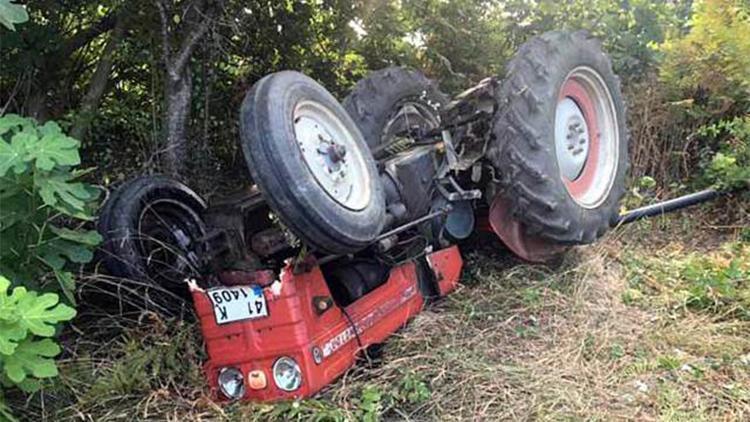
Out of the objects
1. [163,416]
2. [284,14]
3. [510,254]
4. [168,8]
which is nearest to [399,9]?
[284,14]

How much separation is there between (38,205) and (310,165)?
3.30ft

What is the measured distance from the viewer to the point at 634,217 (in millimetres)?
4062

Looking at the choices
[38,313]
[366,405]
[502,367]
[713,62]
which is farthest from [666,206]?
[38,313]

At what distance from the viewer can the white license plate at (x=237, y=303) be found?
99.1 inches

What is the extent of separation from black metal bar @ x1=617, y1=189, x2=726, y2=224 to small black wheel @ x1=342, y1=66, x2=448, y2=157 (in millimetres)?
1305

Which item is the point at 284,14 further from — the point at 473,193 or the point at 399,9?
the point at 473,193

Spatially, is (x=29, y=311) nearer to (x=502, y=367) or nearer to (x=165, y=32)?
(x=502, y=367)

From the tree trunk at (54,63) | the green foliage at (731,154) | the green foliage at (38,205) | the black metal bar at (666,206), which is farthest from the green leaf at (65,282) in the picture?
the green foliage at (731,154)

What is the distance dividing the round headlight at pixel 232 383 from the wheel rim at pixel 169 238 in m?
0.53

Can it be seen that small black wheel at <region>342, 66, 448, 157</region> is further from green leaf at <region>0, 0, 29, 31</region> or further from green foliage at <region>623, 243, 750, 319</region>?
green leaf at <region>0, 0, 29, 31</region>

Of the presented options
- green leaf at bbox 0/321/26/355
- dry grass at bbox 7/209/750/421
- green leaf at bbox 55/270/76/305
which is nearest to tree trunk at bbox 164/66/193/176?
dry grass at bbox 7/209/750/421

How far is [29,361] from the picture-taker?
7.01ft

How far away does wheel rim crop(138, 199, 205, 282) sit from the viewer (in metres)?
3.12

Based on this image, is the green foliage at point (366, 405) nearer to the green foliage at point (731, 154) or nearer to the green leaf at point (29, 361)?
the green leaf at point (29, 361)
